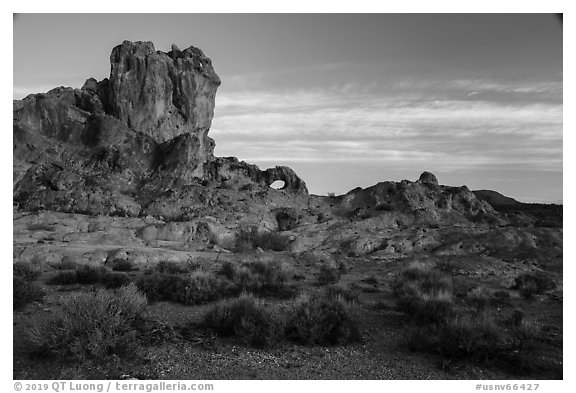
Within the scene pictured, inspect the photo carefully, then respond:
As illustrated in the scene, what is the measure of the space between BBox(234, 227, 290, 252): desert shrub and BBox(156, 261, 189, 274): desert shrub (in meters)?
9.08

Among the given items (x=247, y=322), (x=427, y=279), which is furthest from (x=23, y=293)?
(x=427, y=279)

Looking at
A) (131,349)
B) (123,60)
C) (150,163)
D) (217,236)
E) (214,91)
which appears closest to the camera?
(131,349)

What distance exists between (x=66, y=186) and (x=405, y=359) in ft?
118

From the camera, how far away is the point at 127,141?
42.9 meters

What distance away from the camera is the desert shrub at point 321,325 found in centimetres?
784

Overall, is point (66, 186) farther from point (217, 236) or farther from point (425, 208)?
point (425, 208)

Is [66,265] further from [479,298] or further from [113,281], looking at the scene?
[479,298]

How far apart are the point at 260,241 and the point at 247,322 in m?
20.2

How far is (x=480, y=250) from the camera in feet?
76.9

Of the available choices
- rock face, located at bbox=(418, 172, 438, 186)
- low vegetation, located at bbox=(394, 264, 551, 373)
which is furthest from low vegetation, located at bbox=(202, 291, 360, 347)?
rock face, located at bbox=(418, 172, 438, 186)

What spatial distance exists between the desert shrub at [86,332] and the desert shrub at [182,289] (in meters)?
3.30

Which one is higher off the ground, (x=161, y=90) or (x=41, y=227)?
(x=161, y=90)
